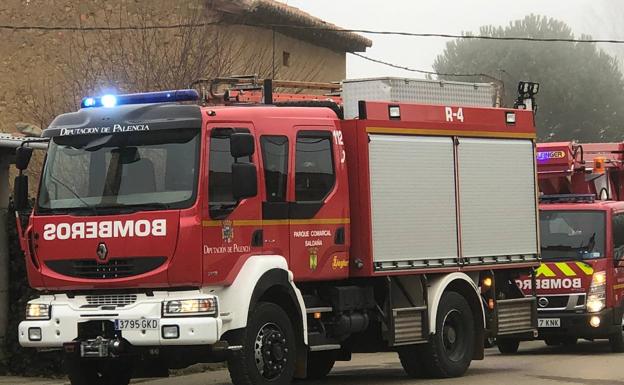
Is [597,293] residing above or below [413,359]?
above

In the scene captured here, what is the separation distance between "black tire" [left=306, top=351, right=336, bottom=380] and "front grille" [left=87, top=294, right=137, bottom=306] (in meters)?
3.34

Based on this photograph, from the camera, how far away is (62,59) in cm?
2373

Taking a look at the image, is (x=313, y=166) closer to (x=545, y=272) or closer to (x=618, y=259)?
(x=545, y=272)

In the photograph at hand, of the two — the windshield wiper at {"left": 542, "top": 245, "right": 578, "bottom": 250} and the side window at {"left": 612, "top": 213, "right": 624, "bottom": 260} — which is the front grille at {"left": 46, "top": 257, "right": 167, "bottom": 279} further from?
the side window at {"left": 612, "top": 213, "right": 624, "bottom": 260}

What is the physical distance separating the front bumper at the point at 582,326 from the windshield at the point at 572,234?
0.82 m

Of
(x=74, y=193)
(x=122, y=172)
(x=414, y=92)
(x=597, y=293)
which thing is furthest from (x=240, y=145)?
(x=597, y=293)

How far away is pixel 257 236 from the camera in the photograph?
34.6ft

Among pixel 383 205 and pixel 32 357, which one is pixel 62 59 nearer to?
pixel 32 357

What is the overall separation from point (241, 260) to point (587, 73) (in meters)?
51.9

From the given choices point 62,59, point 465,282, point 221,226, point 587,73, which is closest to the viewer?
point 221,226

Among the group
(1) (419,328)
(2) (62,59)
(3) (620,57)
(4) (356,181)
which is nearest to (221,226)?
(4) (356,181)

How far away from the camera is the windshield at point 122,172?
10117 millimetres

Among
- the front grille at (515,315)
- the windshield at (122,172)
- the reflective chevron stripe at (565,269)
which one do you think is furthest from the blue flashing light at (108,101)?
the reflective chevron stripe at (565,269)

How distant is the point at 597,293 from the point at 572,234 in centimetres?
97
